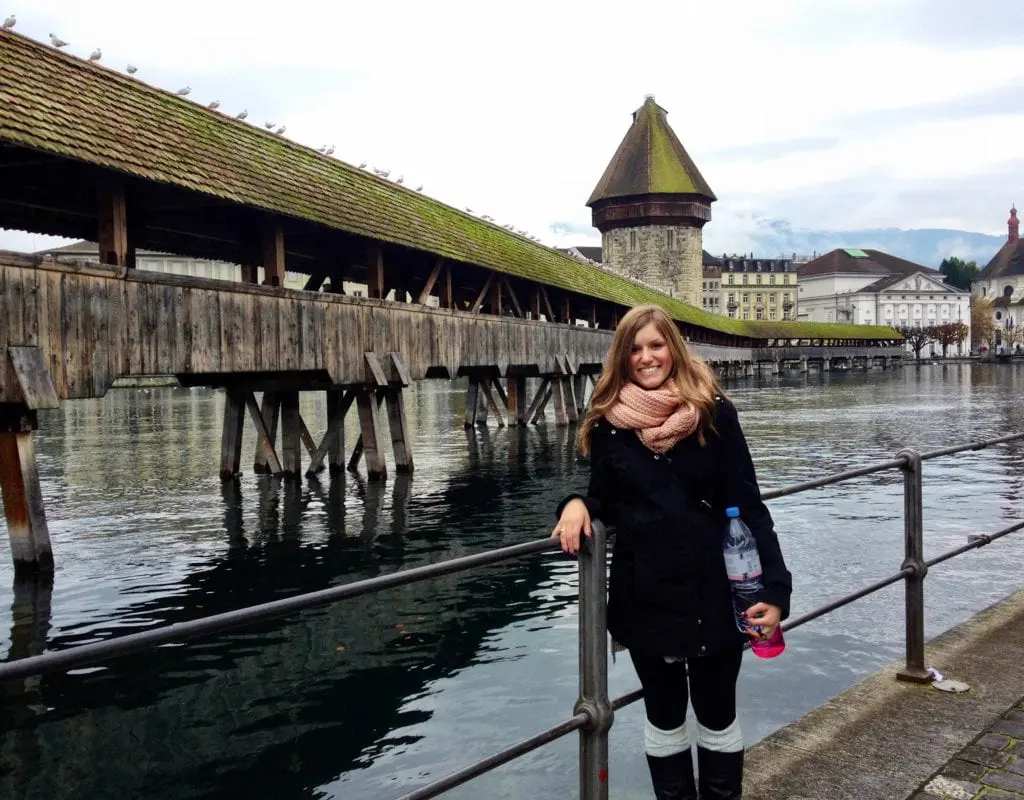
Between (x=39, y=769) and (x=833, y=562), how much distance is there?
7.24 metres

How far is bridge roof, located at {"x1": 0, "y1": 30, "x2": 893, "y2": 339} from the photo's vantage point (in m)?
9.05

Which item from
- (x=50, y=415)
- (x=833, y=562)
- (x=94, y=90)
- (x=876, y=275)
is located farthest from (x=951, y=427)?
(x=876, y=275)

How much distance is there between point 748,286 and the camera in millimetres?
112438

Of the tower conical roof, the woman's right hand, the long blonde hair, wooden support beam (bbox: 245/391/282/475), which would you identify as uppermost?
the tower conical roof

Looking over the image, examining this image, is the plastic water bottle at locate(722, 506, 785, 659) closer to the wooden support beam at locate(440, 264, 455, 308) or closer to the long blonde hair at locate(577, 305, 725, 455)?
the long blonde hair at locate(577, 305, 725, 455)

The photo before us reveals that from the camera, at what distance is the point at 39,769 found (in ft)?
16.5

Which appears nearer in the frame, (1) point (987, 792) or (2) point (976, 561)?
(1) point (987, 792)

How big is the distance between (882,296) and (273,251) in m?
110

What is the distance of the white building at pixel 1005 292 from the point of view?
119 meters

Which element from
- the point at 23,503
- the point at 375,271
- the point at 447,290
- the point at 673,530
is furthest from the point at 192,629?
the point at 447,290

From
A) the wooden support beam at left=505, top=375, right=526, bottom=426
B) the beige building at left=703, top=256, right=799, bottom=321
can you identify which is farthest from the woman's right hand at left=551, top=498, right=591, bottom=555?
the beige building at left=703, top=256, right=799, bottom=321

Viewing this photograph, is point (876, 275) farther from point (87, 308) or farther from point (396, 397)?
point (87, 308)

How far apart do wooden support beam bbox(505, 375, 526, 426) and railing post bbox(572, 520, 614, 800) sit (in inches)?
1002

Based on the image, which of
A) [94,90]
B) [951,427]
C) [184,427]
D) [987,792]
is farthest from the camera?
[184,427]
